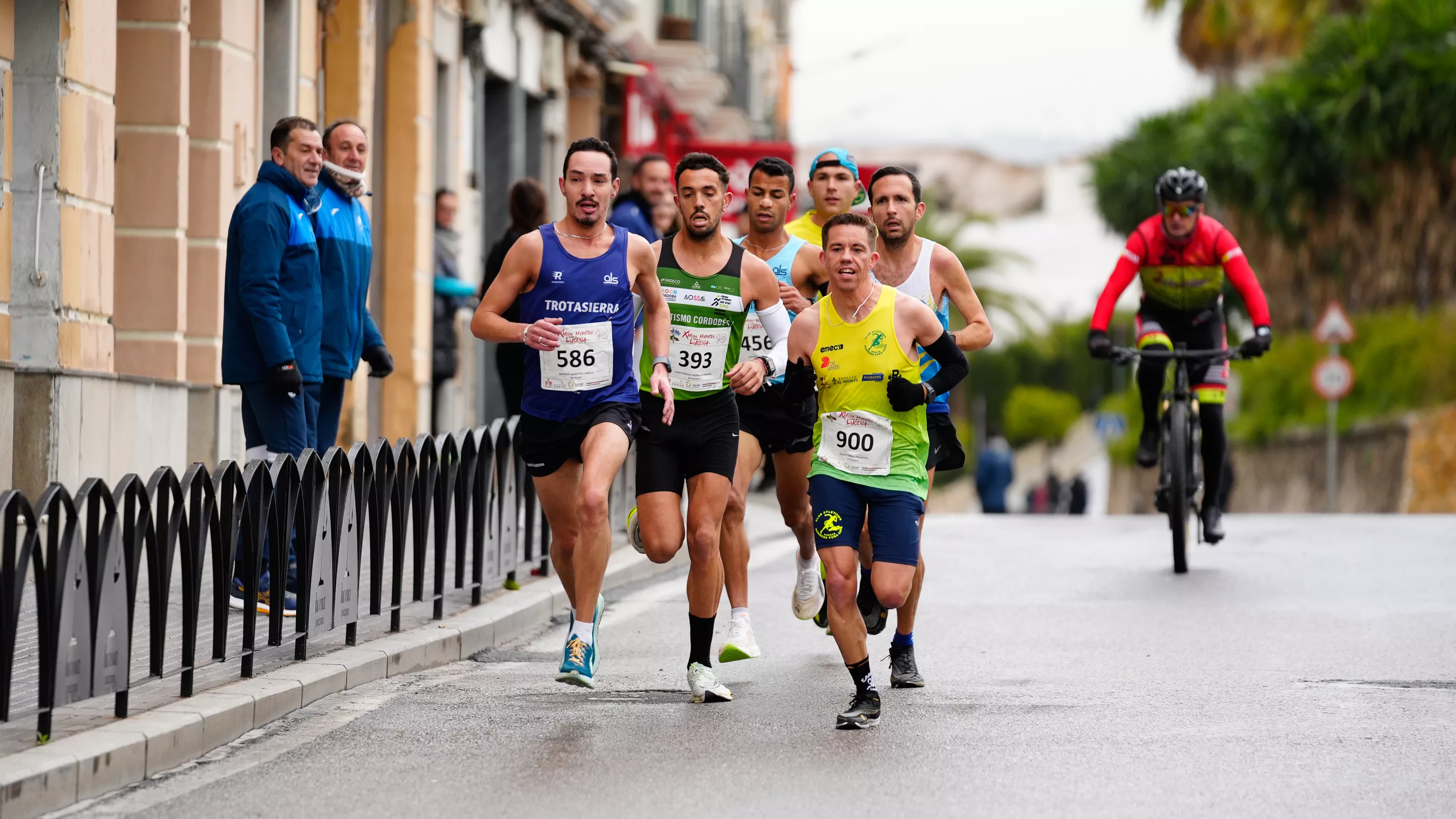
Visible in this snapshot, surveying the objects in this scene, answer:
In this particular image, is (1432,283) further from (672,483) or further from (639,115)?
(672,483)

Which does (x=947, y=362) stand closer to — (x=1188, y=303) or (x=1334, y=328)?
(x=1188, y=303)

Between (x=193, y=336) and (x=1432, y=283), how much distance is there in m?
27.2

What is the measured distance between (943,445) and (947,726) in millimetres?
1225

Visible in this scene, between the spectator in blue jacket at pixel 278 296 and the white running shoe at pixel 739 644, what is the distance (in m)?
2.25

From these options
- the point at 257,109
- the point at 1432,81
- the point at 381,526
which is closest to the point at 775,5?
the point at 1432,81

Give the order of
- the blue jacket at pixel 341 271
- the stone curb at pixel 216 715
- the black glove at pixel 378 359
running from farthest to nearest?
the black glove at pixel 378 359 < the blue jacket at pixel 341 271 < the stone curb at pixel 216 715

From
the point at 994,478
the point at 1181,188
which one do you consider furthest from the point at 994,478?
the point at 1181,188

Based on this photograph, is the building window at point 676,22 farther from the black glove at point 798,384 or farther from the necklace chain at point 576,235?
the black glove at point 798,384

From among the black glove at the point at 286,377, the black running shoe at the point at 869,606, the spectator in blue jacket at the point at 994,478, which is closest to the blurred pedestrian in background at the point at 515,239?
the black glove at the point at 286,377

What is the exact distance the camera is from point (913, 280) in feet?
29.9

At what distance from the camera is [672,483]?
8539 mm

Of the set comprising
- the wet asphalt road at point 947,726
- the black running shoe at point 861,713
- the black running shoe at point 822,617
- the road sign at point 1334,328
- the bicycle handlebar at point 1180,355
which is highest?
the road sign at point 1334,328

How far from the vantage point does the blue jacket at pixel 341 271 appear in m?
10.5

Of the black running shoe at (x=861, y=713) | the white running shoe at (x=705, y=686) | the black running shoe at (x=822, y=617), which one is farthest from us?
the black running shoe at (x=822, y=617)
